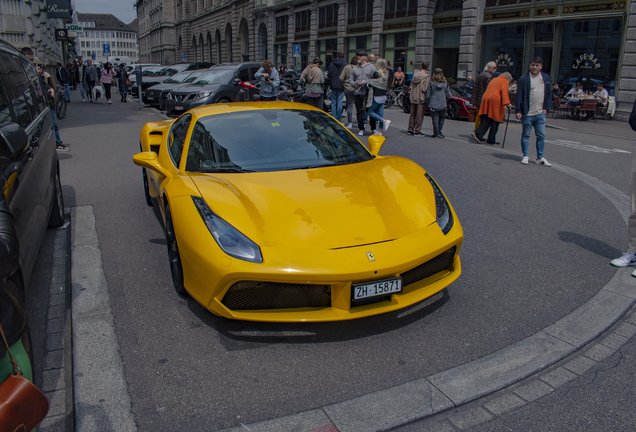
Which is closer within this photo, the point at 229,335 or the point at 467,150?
the point at 229,335

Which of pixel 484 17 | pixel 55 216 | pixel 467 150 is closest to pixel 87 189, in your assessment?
pixel 55 216

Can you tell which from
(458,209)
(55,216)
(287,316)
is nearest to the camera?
(287,316)

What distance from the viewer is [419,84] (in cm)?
1194

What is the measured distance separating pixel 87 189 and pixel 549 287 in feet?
18.9

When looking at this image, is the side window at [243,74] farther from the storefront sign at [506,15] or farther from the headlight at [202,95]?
the storefront sign at [506,15]

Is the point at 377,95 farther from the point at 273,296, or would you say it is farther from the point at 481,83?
the point at 273,296

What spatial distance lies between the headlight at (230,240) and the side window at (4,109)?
1.50m

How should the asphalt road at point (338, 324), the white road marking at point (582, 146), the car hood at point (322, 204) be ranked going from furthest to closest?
1. the white road marking at point (582, 146)
2. the car hood at point (322, 204)
3. the asphalt road at point (338, 324)

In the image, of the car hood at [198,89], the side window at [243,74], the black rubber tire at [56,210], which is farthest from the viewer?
the side window at [243,74]

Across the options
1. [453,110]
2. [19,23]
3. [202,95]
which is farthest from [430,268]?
[19,23]

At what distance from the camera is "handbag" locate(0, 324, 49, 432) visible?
4.69 feet

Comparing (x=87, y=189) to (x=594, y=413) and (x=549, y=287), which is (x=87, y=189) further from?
(x=594, y=413)

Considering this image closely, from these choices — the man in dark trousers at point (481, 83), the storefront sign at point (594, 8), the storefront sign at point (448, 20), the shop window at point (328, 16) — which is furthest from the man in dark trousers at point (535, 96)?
the shop window at point (328, 16)

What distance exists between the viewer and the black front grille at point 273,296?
2848mm
